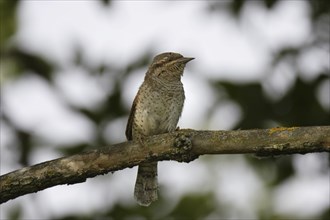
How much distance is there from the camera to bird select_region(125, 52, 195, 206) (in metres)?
6.93

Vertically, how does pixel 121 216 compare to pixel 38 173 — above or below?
above

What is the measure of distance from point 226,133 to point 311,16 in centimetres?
377

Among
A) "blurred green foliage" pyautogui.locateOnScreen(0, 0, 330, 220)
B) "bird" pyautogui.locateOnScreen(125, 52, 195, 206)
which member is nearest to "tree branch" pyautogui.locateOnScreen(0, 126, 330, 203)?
"bird" pyautogui.locateOnScreen(125, 52, 195, 206)

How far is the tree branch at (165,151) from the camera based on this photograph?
4.89 m

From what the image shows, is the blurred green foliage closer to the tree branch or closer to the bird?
the bird

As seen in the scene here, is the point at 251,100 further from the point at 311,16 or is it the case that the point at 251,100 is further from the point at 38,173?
the point at 38,173

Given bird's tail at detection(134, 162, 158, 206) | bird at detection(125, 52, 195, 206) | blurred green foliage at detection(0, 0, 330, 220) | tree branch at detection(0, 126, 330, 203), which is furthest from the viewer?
blurred green foliage at detection(0, 0, 330, 220)

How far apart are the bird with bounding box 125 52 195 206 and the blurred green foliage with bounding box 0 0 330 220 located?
2.66 feet

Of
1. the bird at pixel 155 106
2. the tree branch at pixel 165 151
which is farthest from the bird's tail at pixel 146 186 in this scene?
the tree branch at pixel 165 151

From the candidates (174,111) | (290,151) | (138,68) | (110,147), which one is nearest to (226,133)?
(290,151)

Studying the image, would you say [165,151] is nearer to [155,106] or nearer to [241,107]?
[155,106]

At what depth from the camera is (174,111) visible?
6996mm

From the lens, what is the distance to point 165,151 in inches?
208

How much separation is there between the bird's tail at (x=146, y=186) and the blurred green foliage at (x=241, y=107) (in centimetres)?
75
